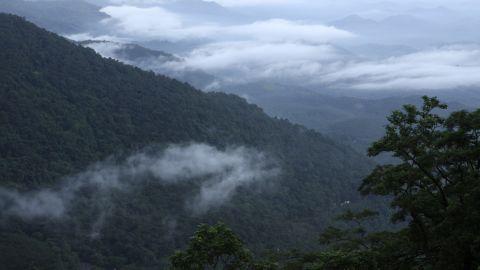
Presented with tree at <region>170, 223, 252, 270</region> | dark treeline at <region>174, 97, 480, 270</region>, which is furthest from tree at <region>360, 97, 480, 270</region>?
tree at <region>170, 223, 252, 270</region>

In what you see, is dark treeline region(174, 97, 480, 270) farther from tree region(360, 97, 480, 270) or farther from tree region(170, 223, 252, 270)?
tree region(170, 223, 252, 270)

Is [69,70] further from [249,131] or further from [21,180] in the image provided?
[249,131]

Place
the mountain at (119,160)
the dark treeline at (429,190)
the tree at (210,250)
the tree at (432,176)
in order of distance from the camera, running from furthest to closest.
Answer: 1. the mountain at (119,160)
2. the tree at (210,250)
3. the tree at (432,176)
4. the dark treeline at (429,190)

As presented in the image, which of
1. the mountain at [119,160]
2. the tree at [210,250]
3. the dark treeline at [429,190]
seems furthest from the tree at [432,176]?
the mountain at [119,160]

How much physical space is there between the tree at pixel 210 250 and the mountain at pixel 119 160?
240ft

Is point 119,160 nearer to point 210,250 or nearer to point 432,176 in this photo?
point 210,250

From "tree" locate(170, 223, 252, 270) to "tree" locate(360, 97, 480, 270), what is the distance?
7.78 metres

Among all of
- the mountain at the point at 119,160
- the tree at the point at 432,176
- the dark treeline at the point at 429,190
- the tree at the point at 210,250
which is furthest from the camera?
the mountain at the point at 119,160

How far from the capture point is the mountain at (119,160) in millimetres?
115819

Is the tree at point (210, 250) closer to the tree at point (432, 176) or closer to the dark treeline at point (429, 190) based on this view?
the dark treeline at point (429, 190)

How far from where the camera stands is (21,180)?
127 m

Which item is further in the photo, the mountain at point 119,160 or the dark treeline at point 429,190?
the mountain at point 119,160

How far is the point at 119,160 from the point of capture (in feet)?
474

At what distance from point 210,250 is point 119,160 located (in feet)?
Result: 387
